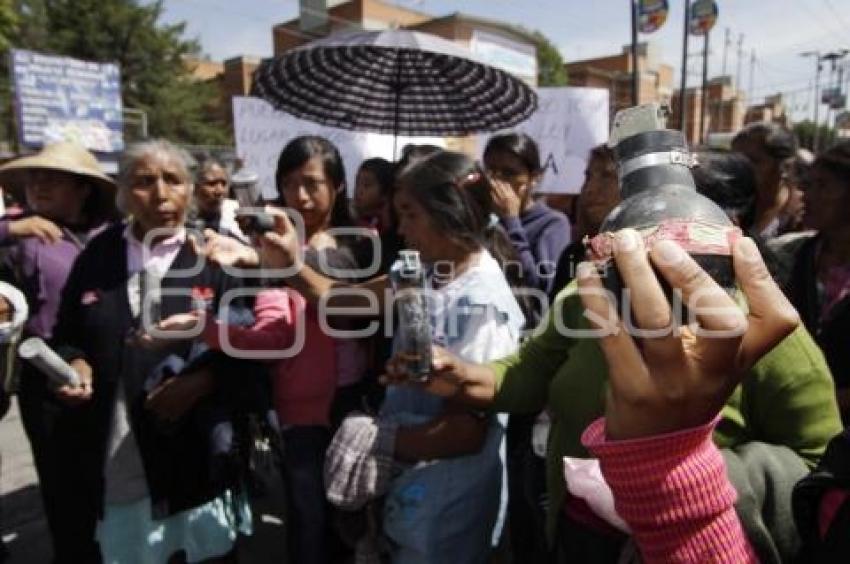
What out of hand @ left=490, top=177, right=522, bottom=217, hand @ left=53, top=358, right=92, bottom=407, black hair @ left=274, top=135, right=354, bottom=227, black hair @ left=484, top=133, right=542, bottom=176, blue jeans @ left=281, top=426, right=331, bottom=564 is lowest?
Answer: blue jeans @ left=281, top=426, right=331, bottom=564

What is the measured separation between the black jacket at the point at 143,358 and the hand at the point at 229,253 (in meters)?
0.20

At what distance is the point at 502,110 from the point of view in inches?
137

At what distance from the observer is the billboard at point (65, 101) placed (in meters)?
13.4

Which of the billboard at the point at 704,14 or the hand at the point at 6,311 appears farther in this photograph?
the billboard at the point at 704,14

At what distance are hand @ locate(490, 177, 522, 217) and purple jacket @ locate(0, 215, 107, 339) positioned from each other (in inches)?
63.8

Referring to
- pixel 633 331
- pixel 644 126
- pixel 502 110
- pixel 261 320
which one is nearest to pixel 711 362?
pixel 633 331

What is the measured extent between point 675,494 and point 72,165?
2.61m

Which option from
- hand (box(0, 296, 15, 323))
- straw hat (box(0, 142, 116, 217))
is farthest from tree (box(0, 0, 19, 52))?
hand (box(0, 296, 15, 323))

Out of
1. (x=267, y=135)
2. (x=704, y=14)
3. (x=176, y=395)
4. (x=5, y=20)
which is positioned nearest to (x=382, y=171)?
(x=267, y=135)

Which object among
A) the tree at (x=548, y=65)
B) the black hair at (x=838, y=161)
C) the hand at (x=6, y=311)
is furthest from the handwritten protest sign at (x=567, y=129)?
the tree at (x=548, y=65)

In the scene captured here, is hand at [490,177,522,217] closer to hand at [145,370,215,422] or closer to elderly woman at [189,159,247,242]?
hand at [145,370,215,422]

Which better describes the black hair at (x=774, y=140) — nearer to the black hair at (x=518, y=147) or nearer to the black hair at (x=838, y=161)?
the black hair at (x=838, y=161)

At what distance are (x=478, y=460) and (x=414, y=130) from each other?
236cm

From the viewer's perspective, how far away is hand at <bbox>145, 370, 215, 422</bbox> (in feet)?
6.53
